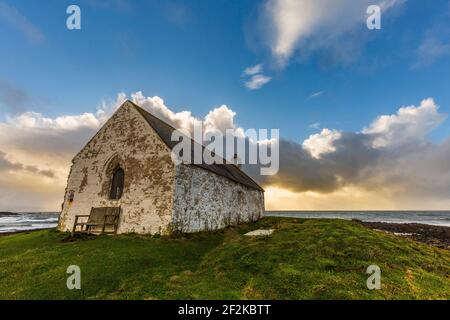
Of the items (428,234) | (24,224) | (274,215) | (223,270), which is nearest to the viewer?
(223,270)

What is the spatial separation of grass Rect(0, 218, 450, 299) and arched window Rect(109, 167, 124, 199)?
416cm

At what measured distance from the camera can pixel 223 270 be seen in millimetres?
10141

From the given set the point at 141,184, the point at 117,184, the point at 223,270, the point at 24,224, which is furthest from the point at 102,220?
the point at 24,224

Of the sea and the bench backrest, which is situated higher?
the bench backrest

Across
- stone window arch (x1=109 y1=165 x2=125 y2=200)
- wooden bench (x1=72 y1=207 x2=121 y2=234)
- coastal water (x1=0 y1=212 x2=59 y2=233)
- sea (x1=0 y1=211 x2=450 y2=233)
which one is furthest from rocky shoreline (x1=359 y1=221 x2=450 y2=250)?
coastal water (x1=0 y1=212 x2=59 y2=233)

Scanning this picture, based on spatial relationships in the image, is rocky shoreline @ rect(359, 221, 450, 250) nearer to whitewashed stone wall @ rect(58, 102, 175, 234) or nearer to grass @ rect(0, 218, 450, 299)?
grass @ rect(0, 218, 450, 299)

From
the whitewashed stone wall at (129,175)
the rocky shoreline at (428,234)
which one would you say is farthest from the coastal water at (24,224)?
the rocky shoreline at (428,234)

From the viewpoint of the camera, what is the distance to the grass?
8.09 metres

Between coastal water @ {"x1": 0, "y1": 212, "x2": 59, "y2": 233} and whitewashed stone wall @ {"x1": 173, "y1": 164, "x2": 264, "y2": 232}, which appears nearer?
whitewashed stone wall @ {"x1": 173, "y1": 164, "x2": 264, "y2": 232}

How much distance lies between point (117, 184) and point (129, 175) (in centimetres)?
163

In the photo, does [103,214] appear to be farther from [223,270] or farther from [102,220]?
[223,270]

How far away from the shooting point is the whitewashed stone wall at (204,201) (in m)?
17.1
